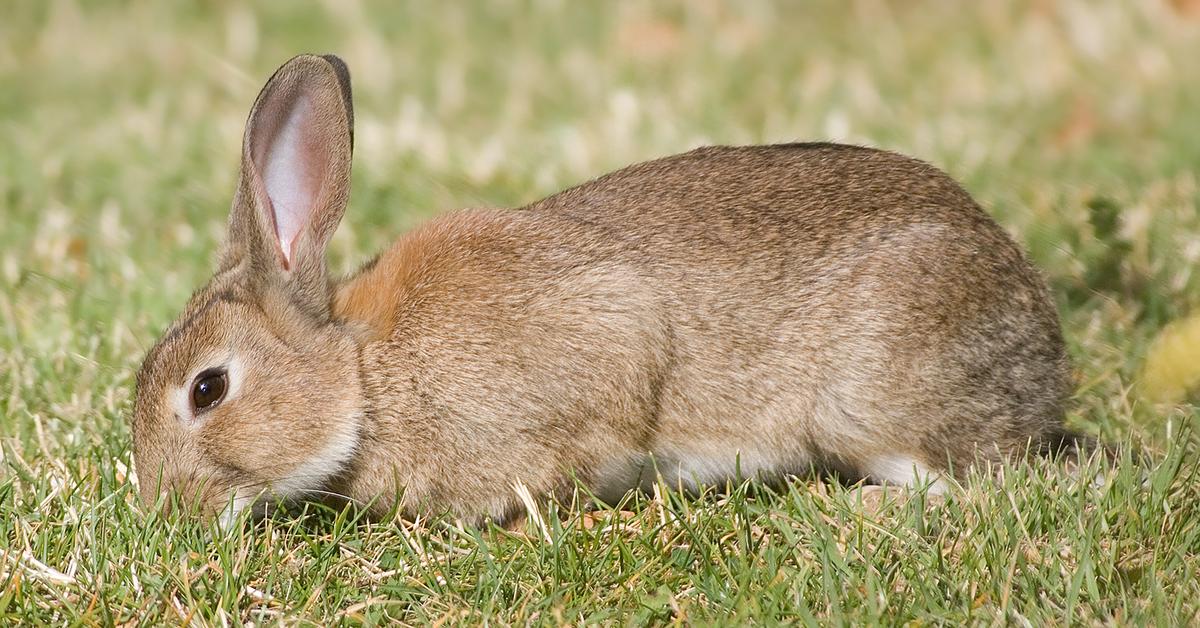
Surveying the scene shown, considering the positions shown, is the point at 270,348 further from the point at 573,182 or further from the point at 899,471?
the point at 573,182

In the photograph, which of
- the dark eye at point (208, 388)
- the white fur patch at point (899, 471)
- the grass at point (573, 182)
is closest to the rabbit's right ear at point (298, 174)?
the dark eye at point (208, 388)

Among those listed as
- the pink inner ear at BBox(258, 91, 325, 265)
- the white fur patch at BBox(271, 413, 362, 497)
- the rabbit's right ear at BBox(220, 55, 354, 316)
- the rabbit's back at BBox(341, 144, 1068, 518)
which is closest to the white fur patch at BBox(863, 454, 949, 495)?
the rabbit's back at BBox(341, 144, 1068, 518)

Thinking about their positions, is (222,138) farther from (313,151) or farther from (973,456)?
(973,456)

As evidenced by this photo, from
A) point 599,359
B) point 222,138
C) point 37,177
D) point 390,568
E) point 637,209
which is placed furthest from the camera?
point 222,138

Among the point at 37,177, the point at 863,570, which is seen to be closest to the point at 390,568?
the point at 863,570

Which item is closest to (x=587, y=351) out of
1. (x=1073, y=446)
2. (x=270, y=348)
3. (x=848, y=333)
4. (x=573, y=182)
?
(x=848, y=333)

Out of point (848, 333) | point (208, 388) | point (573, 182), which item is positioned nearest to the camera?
point (208, 388)
